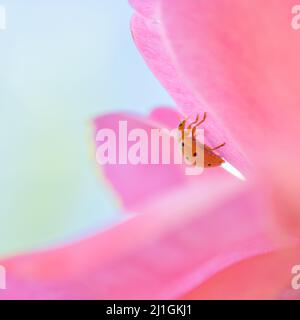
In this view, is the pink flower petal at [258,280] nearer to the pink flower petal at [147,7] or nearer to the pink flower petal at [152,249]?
the pink flower petal at [152,249]

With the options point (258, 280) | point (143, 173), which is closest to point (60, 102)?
point (143, 173)

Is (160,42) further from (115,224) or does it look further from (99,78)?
(115,224)

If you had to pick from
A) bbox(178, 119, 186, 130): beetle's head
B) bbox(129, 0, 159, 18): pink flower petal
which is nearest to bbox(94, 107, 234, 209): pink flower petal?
bbox(178, 119, 186, 130): beetle's head

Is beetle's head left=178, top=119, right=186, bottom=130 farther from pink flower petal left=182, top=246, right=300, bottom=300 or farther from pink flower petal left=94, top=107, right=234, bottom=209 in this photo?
pink flower petal left=182, top=246, right=300, bottom=300

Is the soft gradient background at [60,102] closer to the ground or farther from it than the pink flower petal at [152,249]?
farther from it

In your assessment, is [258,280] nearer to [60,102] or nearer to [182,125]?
[182,125]

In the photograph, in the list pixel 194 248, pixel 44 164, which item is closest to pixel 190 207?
pixel 194 248

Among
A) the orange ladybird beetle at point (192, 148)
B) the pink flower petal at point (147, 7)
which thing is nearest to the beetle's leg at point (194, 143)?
the orange ladybird beetle at point (192, 148)
